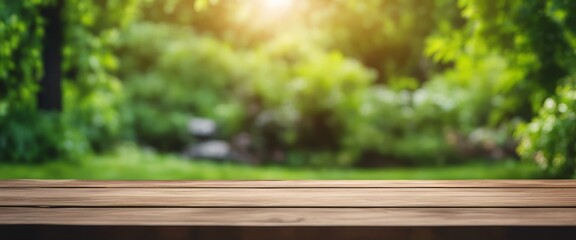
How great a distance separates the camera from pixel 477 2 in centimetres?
581

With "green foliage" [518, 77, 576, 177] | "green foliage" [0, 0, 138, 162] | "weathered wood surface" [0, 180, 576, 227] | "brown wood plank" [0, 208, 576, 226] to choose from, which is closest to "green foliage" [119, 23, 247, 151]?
"green foliage" [0, 0, 138, 162]

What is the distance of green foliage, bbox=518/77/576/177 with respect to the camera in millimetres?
5410

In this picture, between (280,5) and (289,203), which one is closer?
(289,203)

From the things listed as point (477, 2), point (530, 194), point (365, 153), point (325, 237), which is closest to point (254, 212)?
point (325, 237)

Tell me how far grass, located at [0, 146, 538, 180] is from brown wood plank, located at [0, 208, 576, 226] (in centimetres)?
540

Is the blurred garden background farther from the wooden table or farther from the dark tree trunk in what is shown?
the wooden table

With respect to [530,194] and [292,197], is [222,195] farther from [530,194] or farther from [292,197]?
[530,194]

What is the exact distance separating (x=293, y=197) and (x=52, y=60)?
7013mm

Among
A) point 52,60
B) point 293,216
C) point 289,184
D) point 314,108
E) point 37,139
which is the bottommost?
point 293,216

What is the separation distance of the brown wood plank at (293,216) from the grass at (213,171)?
540 cm

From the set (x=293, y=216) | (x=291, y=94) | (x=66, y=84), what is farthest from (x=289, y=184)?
(x=291, y=94)

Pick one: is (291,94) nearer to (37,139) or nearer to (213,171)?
(213,171)

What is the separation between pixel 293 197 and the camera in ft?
6.57

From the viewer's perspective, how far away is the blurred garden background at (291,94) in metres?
5.94
